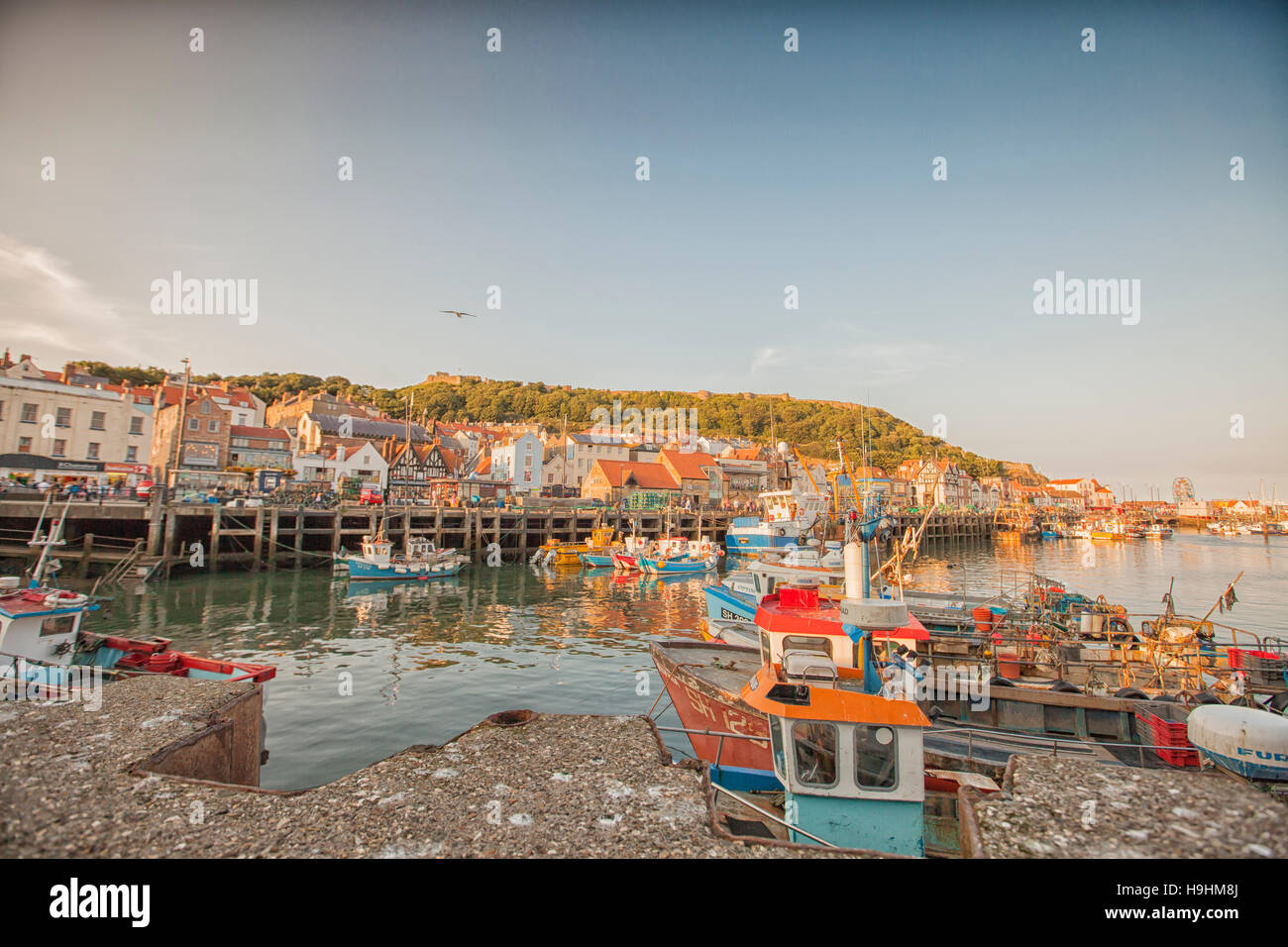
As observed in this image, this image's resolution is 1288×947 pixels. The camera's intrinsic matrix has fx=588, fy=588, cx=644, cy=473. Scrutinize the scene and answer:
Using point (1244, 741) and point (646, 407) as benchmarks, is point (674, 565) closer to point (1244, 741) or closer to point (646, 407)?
point (1244, 741)

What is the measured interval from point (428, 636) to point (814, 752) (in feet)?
61.5

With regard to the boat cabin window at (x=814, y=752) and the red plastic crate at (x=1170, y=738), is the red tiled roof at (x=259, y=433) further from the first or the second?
the red plastic crate at (x=1170, y=738)

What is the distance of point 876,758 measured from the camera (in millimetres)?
6676

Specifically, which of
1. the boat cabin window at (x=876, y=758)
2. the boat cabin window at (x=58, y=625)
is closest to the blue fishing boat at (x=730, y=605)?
the boat cabin window at (x=876, y=758)

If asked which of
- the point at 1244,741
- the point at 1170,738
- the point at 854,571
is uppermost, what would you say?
the point at 854,571

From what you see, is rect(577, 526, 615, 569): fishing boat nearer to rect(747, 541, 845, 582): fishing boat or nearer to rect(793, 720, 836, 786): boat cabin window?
rect(747, 541, 845, 582): fishing boat

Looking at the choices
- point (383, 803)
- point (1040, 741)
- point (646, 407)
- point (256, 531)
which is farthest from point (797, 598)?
point (646, 407)

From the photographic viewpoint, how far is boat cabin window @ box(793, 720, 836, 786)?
677cm

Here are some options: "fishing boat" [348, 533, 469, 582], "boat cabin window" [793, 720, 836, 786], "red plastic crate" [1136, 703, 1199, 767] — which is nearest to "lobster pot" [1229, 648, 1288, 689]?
"red plastic crate" [1136, 703, 1199, 767]

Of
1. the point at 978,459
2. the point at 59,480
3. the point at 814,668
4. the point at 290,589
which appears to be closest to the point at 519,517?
the point at 290,589

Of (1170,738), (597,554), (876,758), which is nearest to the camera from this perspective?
(876,758)
